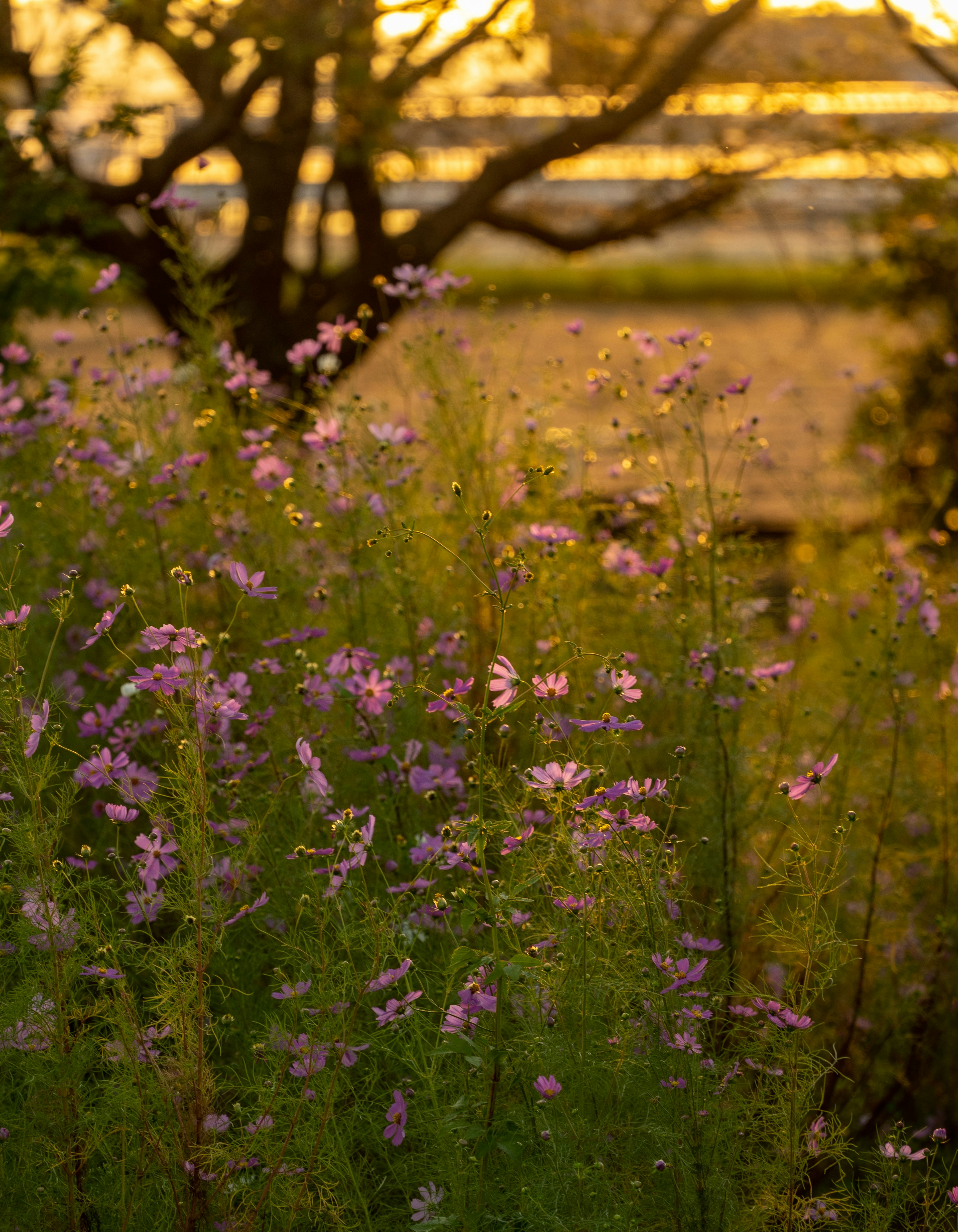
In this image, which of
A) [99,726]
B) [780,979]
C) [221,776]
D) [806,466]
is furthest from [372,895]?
[806,466]

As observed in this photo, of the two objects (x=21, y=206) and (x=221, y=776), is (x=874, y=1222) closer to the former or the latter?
(x=221, y=776)

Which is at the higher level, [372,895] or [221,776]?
[221,776]

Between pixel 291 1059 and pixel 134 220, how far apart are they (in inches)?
220

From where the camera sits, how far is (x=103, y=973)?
1.66 m

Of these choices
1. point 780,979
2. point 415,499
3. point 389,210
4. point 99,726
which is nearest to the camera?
point 99,726

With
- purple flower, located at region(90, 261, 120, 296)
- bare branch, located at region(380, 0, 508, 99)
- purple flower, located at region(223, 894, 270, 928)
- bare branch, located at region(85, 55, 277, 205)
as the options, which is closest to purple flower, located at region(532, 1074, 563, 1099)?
purple flower, located at region(223, 894, 270, 928)

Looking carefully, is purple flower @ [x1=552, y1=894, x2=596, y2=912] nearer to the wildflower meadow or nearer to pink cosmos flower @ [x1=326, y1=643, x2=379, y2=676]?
the wildflower meadow

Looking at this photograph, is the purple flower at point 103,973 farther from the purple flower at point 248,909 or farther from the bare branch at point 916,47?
the bare branch at point 916,47

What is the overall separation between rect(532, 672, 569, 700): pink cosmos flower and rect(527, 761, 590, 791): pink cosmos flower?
0.10 meters

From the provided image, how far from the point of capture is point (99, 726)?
2281mm

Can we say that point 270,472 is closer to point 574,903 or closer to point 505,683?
point 505,683

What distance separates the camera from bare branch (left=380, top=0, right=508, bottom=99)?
192 inches

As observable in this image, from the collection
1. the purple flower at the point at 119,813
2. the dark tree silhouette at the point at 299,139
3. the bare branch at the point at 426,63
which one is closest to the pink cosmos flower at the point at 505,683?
the purple flower at the point at 119,813

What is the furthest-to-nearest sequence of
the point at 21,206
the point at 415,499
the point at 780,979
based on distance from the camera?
the point at 21,206 → the point at 415,499 → the point at 780,979
